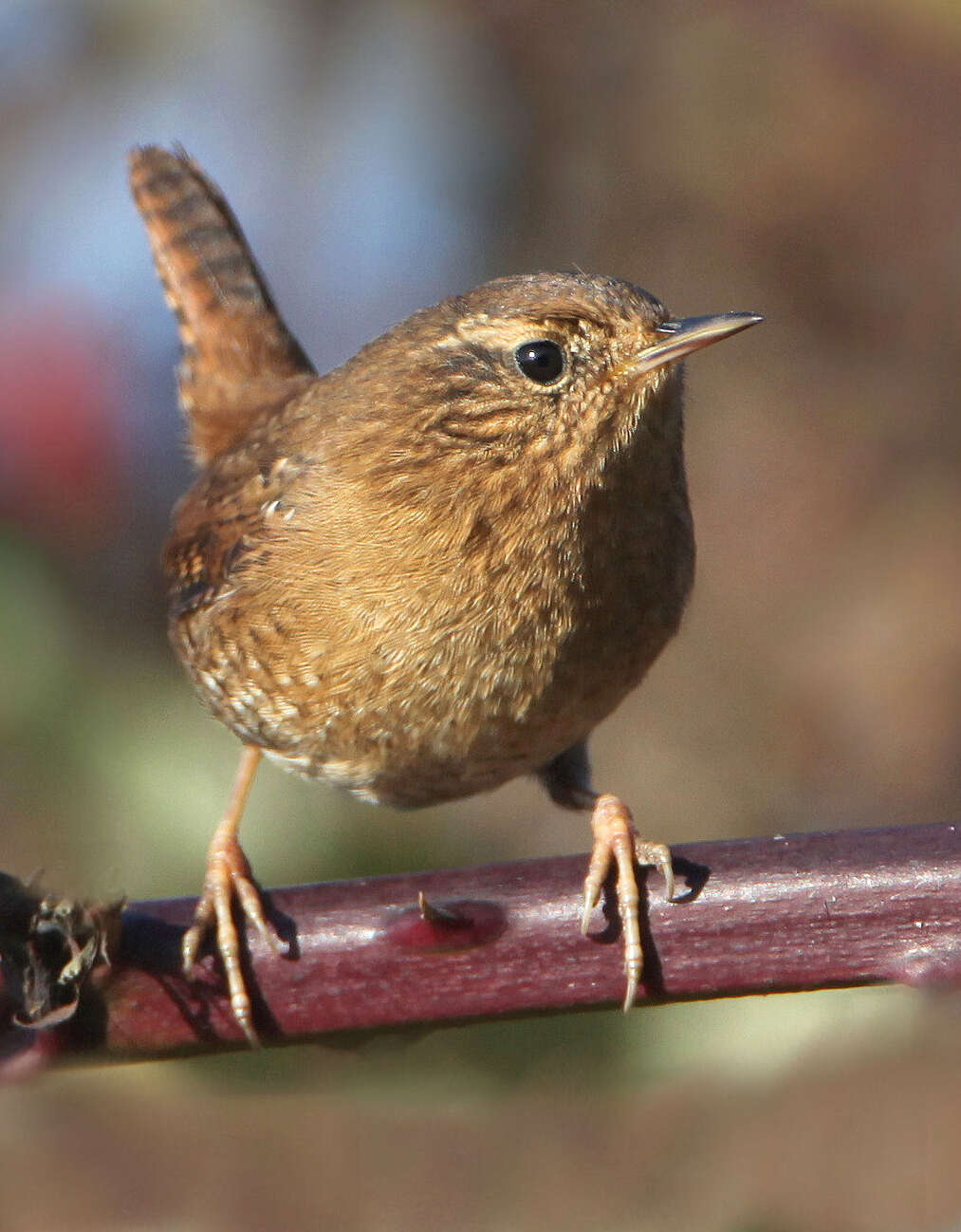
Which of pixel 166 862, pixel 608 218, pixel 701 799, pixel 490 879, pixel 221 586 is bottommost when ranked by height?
pixel 701 799

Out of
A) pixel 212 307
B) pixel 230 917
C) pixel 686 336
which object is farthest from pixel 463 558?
pixel 212 307

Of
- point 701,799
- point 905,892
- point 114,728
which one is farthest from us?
point 701,799

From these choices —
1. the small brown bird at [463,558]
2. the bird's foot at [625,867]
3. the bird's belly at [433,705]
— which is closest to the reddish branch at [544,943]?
the bird's foot at [625,867]

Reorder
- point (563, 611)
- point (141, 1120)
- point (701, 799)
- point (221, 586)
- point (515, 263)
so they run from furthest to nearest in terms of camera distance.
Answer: point (515, 263) → point (701, 799) → point (141, 1120) → point (221, 586) → point (563, 611)

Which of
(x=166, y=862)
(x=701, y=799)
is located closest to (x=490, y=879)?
(x=166, y=862)

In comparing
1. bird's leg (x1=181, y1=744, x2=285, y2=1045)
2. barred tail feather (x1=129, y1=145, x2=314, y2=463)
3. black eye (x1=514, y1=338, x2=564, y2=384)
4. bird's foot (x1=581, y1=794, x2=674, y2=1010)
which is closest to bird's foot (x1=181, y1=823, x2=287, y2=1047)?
bird's leg (x1=181, y1=744, x2=285, y2=1045)

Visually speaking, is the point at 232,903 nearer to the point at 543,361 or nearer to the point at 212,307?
the point at 543,361

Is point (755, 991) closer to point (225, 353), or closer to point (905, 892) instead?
point (905, 892)
